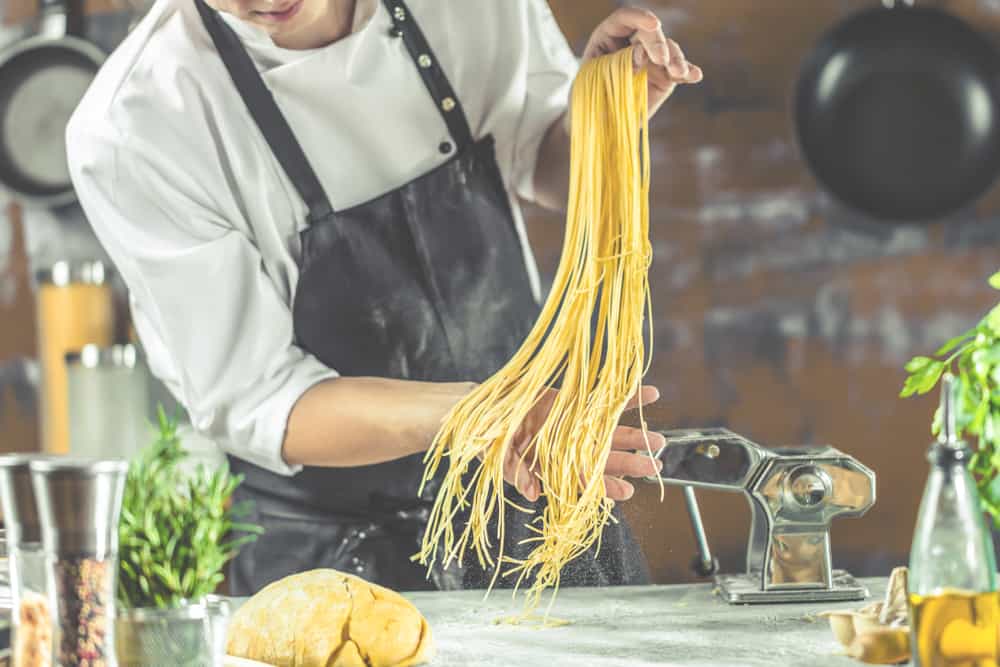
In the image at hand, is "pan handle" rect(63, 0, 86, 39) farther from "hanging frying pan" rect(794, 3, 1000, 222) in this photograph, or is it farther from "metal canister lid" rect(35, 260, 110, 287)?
"hanging frying pan" rect(794, 3, 1000, 222)

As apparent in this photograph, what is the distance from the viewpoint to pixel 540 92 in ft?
5.08

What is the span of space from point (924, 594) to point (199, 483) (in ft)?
2.11

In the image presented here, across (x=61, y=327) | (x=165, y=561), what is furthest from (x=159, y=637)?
(x=61, y=327)

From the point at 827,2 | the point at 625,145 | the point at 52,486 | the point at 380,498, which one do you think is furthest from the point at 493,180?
the point at 52,486

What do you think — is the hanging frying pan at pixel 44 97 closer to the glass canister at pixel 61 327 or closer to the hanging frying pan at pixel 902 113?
the glass canister at pixel 61 327

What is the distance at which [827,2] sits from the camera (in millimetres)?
1792

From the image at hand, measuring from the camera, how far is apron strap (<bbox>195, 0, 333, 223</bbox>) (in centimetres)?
147

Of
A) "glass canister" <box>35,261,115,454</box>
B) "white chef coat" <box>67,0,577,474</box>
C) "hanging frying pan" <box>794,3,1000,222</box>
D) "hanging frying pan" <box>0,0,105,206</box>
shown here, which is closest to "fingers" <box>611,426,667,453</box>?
"white chef coat" <box>67,0,577,474</box>

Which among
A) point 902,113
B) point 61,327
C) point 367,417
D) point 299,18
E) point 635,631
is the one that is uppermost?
point 299,18

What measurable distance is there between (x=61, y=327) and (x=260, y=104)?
1.55 ft

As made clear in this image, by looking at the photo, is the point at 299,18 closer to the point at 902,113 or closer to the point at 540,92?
the point at 540,92

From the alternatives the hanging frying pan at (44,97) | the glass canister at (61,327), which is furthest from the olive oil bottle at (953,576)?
the hanging frying pan at (44,97)

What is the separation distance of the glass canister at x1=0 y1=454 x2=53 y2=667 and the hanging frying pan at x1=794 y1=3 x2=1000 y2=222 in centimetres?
124

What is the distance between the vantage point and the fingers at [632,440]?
4.60 feet
